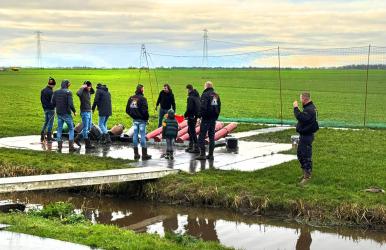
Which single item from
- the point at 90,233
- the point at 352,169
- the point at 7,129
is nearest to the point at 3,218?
the point at 90,233

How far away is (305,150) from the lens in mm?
13727

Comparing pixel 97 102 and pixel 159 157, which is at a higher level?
pixel 97 102

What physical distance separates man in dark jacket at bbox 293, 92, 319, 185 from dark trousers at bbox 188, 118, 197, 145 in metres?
5.39

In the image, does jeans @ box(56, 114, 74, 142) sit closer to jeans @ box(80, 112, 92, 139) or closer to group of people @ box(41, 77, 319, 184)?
group of people @ box(41, 77, 319, 184)

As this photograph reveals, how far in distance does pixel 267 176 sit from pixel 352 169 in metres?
2.25

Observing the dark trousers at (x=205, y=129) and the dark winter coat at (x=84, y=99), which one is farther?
the dark winter coat at (x=84, y=99)

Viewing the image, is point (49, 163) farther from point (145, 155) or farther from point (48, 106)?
point (48, 106)

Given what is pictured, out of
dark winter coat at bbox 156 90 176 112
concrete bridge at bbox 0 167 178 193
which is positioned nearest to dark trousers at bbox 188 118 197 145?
dark winter coat at bbox 156 90 176 112

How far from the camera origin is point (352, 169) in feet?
49.7

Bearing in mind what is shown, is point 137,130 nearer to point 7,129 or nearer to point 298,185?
point 298,185

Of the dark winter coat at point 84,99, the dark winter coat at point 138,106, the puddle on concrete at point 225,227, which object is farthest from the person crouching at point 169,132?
the puddle on concrete at point 225,227

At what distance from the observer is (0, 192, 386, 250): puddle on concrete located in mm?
10648

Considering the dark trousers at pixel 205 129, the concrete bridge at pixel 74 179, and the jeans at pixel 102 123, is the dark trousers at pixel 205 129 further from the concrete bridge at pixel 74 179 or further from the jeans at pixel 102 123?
the jeans at pixel 102 123

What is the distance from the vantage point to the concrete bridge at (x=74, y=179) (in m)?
11.8
